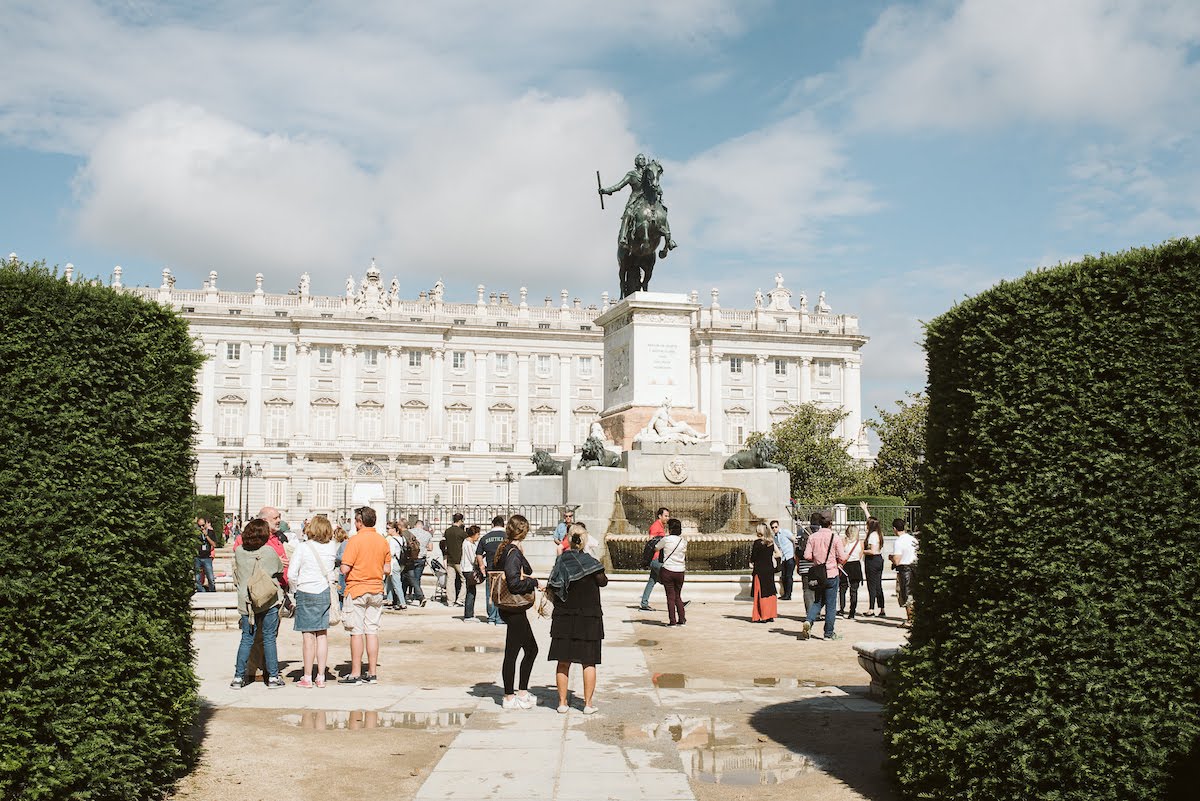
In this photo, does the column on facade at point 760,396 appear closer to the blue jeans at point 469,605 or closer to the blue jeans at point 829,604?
the blue jeans at point 469,605

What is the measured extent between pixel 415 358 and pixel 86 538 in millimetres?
83408

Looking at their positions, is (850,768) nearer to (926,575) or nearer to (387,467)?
(926,575)

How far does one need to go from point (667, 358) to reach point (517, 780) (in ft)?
54.5

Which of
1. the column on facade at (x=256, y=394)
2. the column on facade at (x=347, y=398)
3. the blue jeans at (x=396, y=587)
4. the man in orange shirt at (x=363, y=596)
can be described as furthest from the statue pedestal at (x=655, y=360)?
the column on facade at (x=256, y=394)

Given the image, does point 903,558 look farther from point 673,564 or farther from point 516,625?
point 516,625

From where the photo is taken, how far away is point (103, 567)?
5555mm

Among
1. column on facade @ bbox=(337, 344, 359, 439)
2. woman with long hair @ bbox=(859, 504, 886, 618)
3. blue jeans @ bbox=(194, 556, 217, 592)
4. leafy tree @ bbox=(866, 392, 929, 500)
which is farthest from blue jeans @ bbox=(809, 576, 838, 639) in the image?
column on facade @ bbox=(337, 344, 359, 439)

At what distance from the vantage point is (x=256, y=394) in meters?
83.8

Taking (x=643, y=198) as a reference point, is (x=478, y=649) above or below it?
below

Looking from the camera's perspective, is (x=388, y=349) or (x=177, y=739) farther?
(x=388, y=349)

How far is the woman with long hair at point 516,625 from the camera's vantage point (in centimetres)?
853

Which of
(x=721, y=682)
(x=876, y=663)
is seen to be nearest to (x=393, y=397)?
(x=721, y=682)

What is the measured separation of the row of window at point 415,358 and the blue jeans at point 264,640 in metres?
78.3

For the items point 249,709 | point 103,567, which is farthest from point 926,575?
point 249,709
